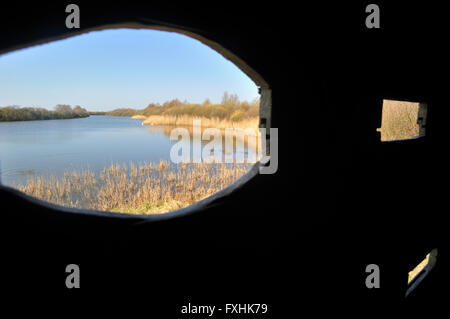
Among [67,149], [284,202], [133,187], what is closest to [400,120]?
[284,202]

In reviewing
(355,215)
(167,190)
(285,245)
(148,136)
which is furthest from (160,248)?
(148,136)

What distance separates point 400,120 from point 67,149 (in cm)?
1419

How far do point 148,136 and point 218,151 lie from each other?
22.0 ft

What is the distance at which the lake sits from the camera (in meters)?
9.91

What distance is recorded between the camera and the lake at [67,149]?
9.91 metres

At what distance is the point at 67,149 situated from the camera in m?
12.9

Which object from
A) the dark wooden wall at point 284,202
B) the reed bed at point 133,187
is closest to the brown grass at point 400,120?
the reed bed at point 133,187

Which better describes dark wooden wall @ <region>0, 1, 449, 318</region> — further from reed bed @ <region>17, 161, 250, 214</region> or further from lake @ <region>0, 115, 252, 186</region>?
lake @ <region>0, 115, 252, 186</region>

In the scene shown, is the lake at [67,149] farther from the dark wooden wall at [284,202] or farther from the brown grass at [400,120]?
the dark wooden wall at [284,202]

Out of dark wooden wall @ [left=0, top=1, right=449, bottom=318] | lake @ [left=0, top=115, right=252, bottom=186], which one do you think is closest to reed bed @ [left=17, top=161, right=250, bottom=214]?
lake @ [left=0, top=115, right=252, bottom=186]

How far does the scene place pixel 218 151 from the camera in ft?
43.7

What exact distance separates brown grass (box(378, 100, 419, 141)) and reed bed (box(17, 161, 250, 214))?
5.29m

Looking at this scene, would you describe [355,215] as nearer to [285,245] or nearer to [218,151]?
[285,245]

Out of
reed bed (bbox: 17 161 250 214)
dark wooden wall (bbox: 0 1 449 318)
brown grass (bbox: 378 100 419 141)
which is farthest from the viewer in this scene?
brown grass (bbox: 378 100 419 141)
